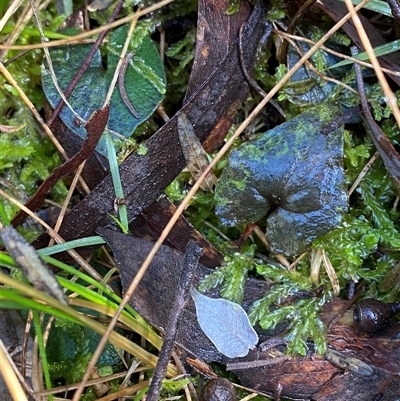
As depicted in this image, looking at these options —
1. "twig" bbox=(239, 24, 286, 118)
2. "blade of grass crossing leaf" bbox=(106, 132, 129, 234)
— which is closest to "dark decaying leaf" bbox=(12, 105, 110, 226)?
"blade of grass crossing leaf" bbox=(106, 132, 129, 234)

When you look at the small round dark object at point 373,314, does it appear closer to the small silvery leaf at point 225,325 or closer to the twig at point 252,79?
the small silvery leaf at point 225,325

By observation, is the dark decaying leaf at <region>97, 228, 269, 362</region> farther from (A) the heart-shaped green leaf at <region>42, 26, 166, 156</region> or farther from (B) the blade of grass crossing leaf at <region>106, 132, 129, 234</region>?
(A) the heart-shaped green leaf at <region>42, 26, 166, 156</region>

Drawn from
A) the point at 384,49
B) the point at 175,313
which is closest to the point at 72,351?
the point at 175,313

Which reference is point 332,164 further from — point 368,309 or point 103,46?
point 103,46

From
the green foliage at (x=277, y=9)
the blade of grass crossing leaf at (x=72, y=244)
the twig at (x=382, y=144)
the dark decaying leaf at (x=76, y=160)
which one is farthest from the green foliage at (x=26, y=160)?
the twig at (x=382, y=144)

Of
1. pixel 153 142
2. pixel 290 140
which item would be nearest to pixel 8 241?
pixel 153 142

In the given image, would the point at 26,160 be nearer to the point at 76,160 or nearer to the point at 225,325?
the point at 76,160

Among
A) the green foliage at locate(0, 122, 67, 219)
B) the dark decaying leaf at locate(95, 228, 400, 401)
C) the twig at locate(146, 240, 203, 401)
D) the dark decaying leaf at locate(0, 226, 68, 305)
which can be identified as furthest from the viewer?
the green foliage at locate(0, 122, 67, 219)
